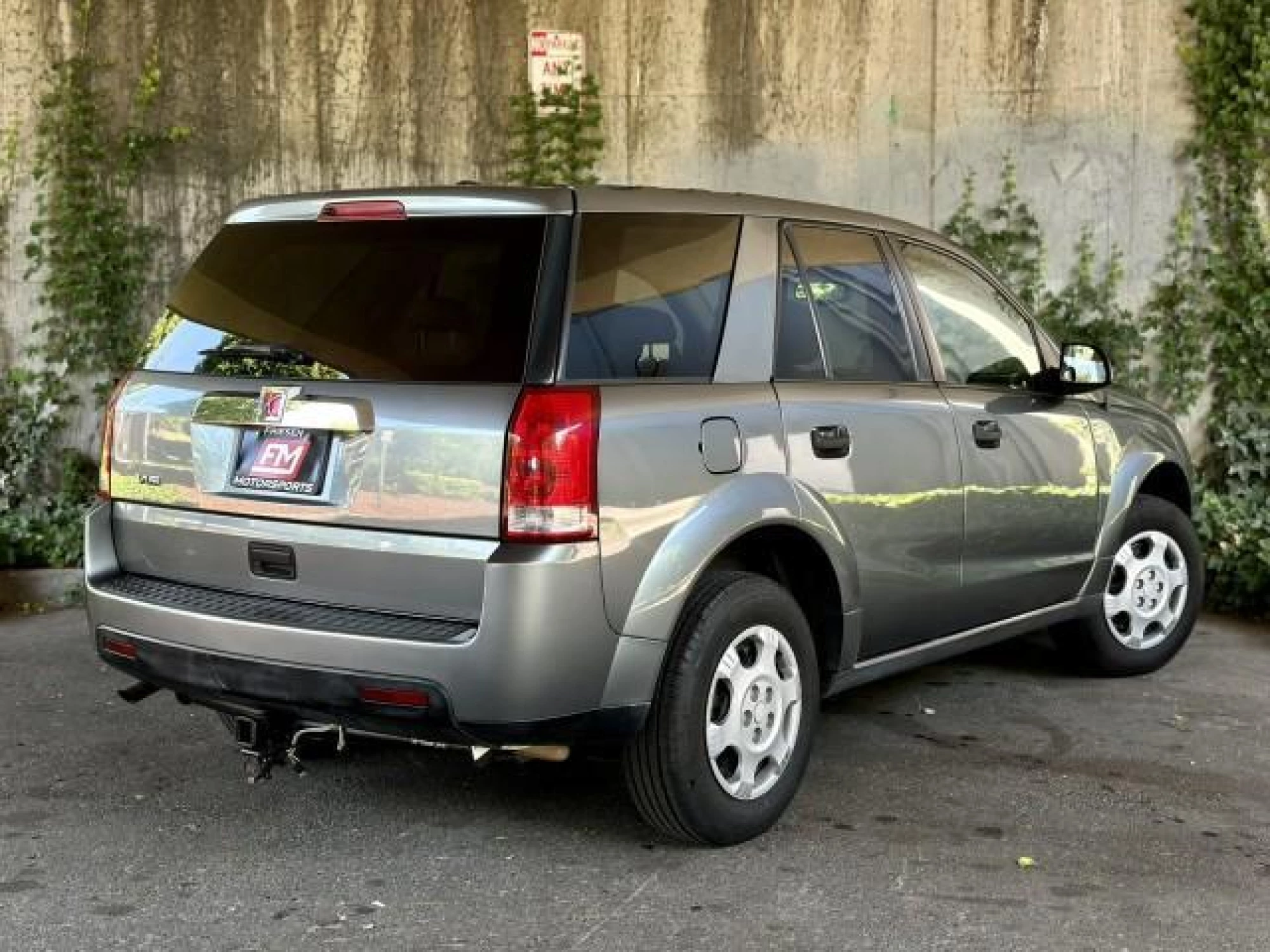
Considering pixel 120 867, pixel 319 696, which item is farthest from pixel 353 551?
pixel 120 867

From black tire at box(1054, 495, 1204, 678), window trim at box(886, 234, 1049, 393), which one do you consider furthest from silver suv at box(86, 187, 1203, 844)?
black tire at box(1054, 495, 1204, 678)

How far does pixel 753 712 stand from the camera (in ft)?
13.1

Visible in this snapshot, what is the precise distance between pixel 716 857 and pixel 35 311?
6.39 meters

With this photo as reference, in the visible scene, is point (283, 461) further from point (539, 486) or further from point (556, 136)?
point (556, 136)

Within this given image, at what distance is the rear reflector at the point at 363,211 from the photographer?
3.88m

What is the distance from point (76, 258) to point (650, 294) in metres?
5.80

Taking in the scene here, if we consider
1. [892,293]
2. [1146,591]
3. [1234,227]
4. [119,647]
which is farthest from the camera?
[1234,227]

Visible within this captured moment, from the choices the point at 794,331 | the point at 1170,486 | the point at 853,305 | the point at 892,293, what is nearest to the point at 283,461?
the point at 794,331

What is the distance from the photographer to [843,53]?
8.55 m

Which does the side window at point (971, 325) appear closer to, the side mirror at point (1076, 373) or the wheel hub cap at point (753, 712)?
the side mirror at point (1076, 373)

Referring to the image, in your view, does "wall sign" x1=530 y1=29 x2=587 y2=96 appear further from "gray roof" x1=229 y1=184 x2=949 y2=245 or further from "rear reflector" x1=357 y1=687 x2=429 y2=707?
"rear reflector" x1=357 y1=687 x2=429 y2=707

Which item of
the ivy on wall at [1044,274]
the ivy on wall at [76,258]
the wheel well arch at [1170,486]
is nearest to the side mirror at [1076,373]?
the wheel well arch at [1170,486]

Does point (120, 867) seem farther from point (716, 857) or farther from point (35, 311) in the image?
point (35, 311)

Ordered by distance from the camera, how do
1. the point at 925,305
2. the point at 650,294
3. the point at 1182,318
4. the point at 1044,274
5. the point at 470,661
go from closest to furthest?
the point at 470,661, the point at 650,294, the point at 925,305, the point at 1182,318, the point at 1044,274
